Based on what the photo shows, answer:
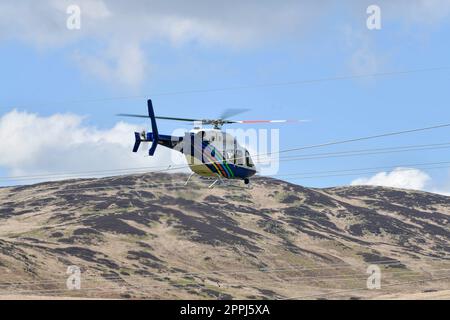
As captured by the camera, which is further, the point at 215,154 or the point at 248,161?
the point at 248,161

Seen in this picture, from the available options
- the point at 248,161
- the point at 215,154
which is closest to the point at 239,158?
the point at 248,161

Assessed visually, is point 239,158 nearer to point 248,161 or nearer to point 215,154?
point 248,161

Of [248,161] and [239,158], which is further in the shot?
[248,161]

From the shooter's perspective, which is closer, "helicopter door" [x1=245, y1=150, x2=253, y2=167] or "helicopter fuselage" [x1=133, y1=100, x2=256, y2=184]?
"helicopter fuselage" [x1=133, y1=100, x2=256, y2=184]

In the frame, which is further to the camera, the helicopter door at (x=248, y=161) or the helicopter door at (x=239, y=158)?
the helicopter door at (x=248, y=161)

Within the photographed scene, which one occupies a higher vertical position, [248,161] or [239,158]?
[239,158]
